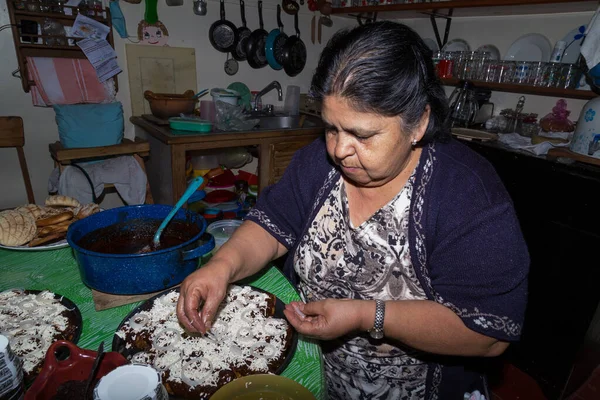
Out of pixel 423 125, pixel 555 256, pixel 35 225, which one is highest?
pixel 423 125

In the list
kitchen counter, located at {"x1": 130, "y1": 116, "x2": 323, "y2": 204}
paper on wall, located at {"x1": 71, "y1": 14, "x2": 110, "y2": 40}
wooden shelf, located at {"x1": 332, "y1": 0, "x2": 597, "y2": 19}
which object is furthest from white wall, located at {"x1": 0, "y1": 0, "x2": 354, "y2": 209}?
wooden shelf, located at {"x1": 332, "y1": 0, "x2": 597, "y2": 19}

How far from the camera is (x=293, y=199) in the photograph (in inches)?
51.8

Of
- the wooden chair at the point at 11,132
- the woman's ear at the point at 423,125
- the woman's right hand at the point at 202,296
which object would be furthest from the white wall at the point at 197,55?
the woman's right hand at the point at 202,296

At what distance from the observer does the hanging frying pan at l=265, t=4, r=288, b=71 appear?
3.92 m

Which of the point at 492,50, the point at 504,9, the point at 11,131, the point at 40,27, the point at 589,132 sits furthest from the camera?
the point at 492,50

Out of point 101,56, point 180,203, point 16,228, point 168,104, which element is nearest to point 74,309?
point 180,203

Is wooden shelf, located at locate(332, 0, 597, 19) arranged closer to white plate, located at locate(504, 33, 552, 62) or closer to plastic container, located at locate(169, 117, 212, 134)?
white plate, located at locate(504, 33, 552, 62)

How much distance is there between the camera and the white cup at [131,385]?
558 mm

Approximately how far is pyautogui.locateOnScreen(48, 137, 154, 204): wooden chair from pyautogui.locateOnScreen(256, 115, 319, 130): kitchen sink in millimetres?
1161

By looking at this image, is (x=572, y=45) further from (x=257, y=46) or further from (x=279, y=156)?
(x=257, y=46)

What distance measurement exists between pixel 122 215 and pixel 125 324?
0.43 m

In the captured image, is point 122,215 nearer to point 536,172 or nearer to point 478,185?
point 478,185

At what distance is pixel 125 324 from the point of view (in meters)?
0.96

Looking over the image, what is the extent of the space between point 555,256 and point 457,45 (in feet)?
6.94
